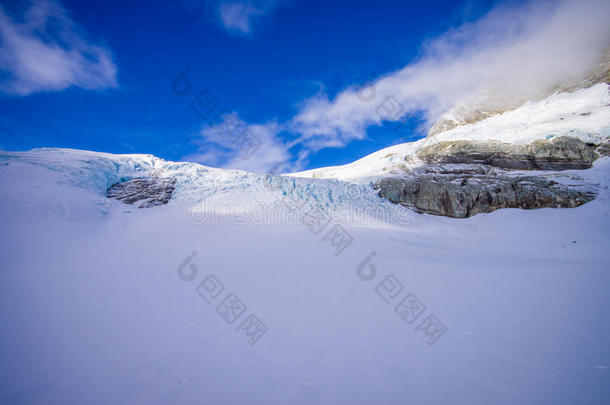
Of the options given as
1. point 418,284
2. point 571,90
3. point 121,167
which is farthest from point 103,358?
point 571,90

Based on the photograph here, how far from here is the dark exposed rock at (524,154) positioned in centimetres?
1617

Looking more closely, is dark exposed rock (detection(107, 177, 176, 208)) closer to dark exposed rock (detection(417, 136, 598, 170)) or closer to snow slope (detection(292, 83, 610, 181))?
snow slope (detection(292, 83, 610, 181))

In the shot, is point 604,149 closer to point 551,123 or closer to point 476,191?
point 551,123

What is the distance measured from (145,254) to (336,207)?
978cm

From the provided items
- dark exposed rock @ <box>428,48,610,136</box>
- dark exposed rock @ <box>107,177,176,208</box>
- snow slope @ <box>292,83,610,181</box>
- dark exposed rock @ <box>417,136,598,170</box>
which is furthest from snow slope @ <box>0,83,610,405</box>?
dark exposed rock @ <box>428,48,610,136</box>

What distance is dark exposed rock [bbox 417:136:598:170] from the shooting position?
1617 centimetres

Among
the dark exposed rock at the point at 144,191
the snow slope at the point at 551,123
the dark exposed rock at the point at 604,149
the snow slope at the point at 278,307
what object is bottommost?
the dark exposed rock at the point at 604,149

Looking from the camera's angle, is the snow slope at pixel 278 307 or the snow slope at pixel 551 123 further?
the snow slope at pixel 551 123

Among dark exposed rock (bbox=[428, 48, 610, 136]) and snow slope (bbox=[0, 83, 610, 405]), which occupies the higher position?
snow slope (bbox=[0, 83, 610, 405])

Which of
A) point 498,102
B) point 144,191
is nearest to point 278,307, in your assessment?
point 144,191

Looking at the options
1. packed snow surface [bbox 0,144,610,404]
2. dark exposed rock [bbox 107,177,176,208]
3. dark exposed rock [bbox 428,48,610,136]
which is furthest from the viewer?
dark exposed rock [bbox 428,48,610,136]

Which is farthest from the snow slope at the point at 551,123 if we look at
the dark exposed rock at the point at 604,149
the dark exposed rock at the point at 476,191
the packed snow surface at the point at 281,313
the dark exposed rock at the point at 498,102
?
the packed snow surface at the point at 281,313

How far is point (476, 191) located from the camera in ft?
50.5

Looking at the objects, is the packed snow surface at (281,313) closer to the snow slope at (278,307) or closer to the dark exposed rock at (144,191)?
the snow slope at (278,307)
